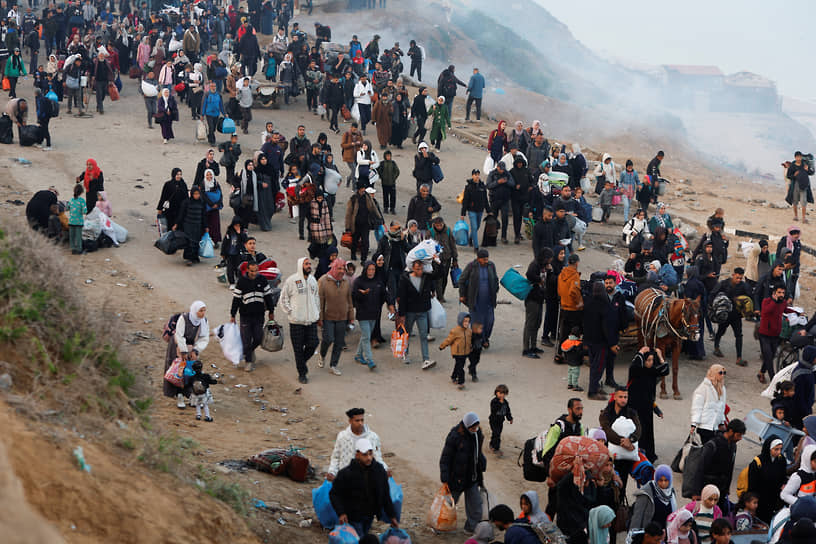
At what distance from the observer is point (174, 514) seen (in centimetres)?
659

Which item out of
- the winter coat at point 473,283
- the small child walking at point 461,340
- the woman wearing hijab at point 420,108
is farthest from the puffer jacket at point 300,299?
the woman wearing hijab at point 420,108

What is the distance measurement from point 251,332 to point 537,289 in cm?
386

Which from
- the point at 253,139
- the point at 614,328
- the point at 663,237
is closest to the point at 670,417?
the point at 614,328

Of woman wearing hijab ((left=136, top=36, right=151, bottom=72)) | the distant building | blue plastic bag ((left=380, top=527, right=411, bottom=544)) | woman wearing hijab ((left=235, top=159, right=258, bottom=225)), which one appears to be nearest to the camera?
blue plastic bag ((left=380, top=527, right=411, bottom=544))

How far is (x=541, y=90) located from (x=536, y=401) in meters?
42.7

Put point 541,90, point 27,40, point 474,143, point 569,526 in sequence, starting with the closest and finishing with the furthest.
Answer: point 569,526 < point 474,143 < point 27,40 < point 541,90

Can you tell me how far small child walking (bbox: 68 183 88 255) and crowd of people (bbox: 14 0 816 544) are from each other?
0.03m

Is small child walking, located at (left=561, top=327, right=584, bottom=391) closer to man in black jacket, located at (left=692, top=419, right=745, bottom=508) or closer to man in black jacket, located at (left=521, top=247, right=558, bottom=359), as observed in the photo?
man in black jacket, located at (left=521, top=247, right=558, bottom=359)

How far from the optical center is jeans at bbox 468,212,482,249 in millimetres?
17328

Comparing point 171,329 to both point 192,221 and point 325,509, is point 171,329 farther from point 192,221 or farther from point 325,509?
point 192,221

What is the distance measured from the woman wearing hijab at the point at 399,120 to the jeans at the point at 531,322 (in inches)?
409

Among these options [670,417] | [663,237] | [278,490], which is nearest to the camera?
[278,490]

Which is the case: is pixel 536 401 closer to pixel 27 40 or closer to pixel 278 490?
pixel 278 490

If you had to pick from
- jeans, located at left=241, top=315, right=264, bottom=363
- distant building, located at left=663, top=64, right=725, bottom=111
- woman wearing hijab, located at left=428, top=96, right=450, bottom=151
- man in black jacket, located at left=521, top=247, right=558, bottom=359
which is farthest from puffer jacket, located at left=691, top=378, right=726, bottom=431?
distant building, located at left=663, top=64, right=725, bottom=111
